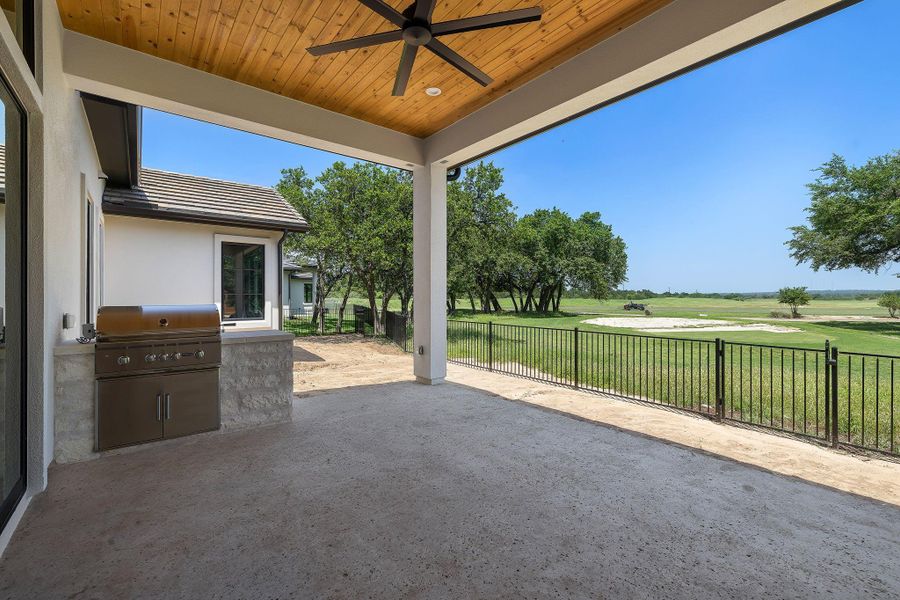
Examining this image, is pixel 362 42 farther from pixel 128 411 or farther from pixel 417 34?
pixel 128 411

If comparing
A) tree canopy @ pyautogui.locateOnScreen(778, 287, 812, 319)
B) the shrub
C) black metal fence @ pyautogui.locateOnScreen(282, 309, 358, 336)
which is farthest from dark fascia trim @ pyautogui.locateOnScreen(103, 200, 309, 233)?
tree canopy @ pyautogui.locateOnScreen(778, 287, 812, 319)

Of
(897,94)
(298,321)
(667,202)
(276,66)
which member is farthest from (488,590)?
(667,202)

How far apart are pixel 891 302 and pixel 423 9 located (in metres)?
10.6

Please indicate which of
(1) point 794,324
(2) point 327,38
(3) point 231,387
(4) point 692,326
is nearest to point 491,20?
(2) point 327,38

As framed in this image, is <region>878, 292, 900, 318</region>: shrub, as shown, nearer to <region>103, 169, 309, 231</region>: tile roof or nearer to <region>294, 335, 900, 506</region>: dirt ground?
<region>294, 335, 900, 506</region>: dirt ground

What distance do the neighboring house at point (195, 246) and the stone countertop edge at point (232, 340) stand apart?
11.9 ft

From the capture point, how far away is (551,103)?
3.60m

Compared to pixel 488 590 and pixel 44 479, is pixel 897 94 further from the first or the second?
pixel 44 479

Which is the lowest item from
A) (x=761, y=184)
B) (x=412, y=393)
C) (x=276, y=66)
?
(x=412, y=393)

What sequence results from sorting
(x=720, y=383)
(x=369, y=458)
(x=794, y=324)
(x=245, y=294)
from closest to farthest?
(x=369, y=458) → (x=720, y=383) → (x=245, y=294) → (x=794, y=324)

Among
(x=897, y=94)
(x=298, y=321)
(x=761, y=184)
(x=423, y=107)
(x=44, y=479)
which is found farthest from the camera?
(x=298, y=321)

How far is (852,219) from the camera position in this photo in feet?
29.6

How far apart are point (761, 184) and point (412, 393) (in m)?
12.3

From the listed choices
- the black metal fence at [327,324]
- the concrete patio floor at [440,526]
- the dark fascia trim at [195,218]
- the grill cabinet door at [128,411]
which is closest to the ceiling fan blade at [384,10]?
the concrete patio floor at [440,526]
